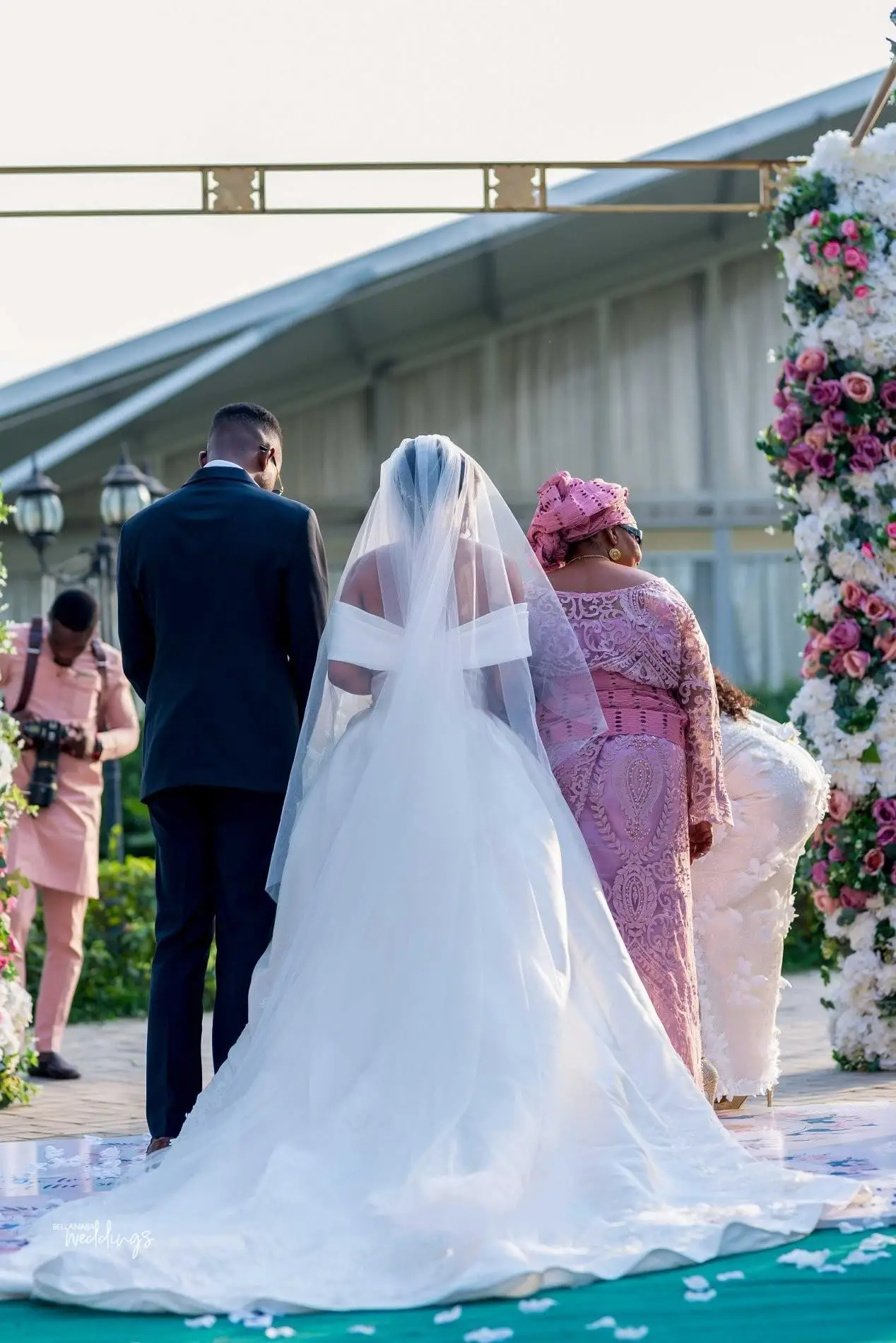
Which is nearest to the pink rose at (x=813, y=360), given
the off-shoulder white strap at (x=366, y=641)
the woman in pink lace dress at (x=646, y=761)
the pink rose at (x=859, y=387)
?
the pink rose at (x=859, y=387)

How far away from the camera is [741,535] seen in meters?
17.6

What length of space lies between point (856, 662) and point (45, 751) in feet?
11.5

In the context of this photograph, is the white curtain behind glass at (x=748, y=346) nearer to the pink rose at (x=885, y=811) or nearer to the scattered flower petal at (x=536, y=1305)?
the pink rose at (x=885, y=811)

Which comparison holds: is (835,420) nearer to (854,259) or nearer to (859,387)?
(859,387)

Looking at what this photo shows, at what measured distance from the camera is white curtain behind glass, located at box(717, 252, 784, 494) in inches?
696

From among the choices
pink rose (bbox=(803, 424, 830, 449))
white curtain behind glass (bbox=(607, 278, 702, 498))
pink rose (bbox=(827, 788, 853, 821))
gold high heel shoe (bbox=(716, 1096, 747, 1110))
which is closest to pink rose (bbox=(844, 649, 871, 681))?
pink rose (bbox=(827, 788, 853, 821))

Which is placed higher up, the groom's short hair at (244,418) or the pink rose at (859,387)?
the pink rose at (859,387)

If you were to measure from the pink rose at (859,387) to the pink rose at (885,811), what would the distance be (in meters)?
1.62

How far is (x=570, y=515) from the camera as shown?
5301mm

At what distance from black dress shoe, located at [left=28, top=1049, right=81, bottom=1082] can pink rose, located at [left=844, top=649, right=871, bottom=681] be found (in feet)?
12.6

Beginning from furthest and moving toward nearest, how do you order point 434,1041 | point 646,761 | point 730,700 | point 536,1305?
point 730,700 < point 646,761 < point 434,1041 < point 536,1305

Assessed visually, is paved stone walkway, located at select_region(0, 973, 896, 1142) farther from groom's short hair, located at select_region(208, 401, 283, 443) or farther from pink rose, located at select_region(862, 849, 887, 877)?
groom's short hair, located at select_region(208, 401, 283, 443)

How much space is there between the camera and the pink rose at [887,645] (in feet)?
24.1

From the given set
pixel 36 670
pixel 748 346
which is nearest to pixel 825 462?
pixel 36 670
